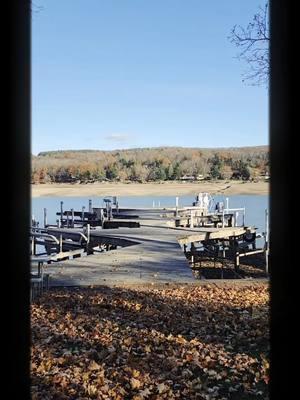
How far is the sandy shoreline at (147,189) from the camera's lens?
71.6 metres

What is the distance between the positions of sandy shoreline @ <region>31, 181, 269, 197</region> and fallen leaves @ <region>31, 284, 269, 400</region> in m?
61.4

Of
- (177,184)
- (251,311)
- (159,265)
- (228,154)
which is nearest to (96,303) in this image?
(251,311)

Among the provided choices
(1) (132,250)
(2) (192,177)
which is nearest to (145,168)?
(2) (192,177)

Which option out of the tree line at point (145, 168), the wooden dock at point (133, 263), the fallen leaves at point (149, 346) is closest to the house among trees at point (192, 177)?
the tree line at point (145, 168)
